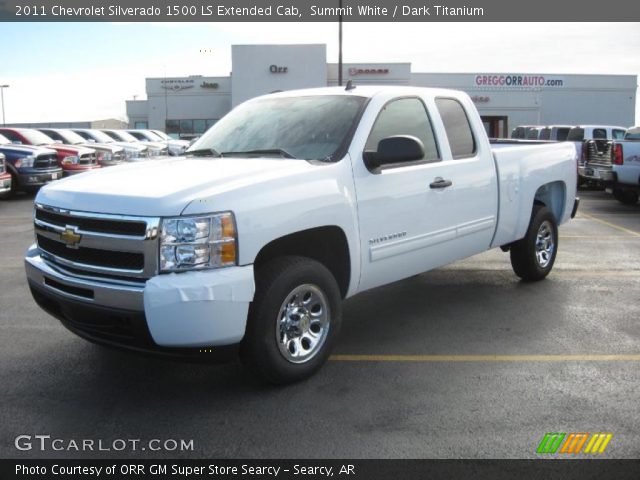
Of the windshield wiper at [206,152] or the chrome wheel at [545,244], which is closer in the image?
the windshield wiper at [206,152]

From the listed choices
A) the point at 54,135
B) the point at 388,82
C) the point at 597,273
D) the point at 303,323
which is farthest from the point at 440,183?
the point at 388,82

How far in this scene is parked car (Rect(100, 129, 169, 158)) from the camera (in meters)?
22.1

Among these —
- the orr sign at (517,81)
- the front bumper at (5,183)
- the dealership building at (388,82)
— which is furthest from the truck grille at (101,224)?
the orr sign at (517,81)

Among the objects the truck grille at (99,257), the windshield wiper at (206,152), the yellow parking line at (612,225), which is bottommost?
the yellow parking line at (612,225)

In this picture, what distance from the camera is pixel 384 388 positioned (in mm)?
4102

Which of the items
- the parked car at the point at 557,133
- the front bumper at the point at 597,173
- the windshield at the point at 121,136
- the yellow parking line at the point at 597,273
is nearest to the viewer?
the yellow parking line at the point at 597,273

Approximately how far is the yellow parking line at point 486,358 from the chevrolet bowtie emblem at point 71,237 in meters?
1.94

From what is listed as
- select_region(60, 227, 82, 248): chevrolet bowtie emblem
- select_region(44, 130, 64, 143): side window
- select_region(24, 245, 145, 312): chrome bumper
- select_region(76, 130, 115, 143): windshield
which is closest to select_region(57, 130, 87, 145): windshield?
select_region(44, 130, 64, 143): side window

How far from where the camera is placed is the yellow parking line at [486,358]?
460 centimetres

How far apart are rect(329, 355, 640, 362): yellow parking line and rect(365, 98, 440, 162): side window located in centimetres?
152

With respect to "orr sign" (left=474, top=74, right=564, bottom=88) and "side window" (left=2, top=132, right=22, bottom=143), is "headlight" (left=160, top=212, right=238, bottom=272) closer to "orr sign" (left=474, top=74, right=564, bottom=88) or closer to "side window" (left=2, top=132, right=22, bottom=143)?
"side window" (left=2, top=132, right=22, bottom=143)

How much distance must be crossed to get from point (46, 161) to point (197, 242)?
13578mm

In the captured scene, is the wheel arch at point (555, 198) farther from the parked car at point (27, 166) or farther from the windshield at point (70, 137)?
the windshield at point (70, 137)

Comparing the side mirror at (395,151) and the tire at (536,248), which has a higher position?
the side mirror at (395,151)
